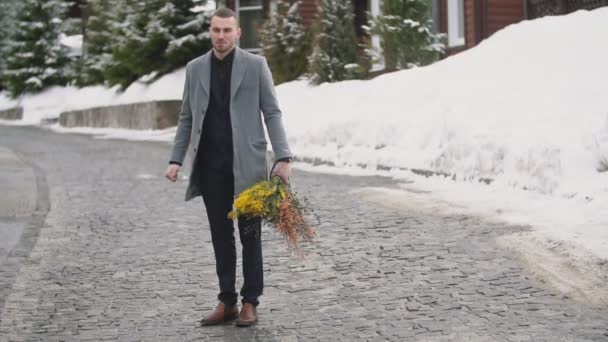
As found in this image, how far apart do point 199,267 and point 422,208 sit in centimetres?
329

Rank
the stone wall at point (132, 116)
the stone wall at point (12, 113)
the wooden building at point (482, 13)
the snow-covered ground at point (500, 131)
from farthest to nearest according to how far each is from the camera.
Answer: the stone wall at point (12, 113) < the stone wall at point (132, 116) < the wooden building at point (482, 13) < the snow-covered ground at point (500, 131)

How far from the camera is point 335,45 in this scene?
2253cm

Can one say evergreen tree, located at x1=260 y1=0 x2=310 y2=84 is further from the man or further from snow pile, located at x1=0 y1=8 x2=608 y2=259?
the man

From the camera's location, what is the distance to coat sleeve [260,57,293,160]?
5200 mm

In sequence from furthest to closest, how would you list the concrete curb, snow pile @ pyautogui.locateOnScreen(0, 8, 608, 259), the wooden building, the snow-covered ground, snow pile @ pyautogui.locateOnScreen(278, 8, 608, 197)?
the wooden building
snow pile @ pyautogui.locateOnScreen(278, 8, 608, 197)
snow pile @ pyautogui.locateOnScreen(0, 8, 608, 259)
the snow-covered ground
the concrete curb

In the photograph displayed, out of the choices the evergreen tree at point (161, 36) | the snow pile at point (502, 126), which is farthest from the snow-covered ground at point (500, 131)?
the evergreen tree at point (161, 36)

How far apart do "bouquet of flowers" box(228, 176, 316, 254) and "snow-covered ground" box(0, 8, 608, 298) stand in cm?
252

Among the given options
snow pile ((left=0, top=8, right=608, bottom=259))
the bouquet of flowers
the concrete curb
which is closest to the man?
the bouquet of flowers

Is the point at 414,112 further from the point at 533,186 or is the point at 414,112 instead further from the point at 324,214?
the point at 324,214

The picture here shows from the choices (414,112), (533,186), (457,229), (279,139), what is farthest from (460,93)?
(279,139)

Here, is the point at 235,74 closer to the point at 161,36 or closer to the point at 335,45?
the point at 335,45

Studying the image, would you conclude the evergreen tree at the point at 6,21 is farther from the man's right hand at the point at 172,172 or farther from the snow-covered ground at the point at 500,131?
the man's right hand at the point at 172,172

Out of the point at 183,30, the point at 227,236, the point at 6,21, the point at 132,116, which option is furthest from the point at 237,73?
the point at 6,21

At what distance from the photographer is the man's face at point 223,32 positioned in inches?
197
